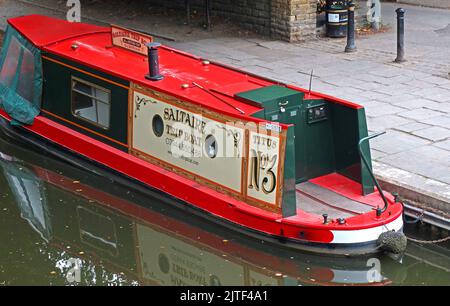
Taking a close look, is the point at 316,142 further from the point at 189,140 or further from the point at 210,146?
the point at 189,140

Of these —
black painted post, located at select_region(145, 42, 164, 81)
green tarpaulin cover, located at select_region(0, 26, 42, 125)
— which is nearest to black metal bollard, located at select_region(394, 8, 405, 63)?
black painted post, located at select_region(145, 42, 164, 81)

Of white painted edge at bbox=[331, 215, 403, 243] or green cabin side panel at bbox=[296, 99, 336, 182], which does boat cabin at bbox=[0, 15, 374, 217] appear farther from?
white painted edge at bbox=[331, 215, 403, 243]

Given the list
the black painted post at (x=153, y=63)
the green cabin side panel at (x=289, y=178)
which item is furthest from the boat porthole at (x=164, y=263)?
the black painted post at (x=153, y=63)

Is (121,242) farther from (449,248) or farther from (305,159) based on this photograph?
(449,248)

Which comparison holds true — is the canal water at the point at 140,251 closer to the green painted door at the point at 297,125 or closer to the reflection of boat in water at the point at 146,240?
the reflection of boat in water at the point at 146,240

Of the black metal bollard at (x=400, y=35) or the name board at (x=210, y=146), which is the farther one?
the black metal bollard at (x=400, y=35)

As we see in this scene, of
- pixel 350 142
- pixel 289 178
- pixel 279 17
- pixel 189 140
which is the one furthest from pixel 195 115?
pixel 279 17

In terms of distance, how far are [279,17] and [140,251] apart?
8.70 meters

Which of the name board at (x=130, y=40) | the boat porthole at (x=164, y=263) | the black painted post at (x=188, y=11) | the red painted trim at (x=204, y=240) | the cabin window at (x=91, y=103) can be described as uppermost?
the name board at (x=130, y=40)

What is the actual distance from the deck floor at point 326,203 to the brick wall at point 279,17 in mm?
7795

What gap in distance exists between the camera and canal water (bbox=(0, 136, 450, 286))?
10.2 meters

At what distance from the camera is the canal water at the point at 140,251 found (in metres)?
10.2

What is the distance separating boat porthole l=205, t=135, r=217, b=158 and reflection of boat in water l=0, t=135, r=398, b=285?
3.00ft

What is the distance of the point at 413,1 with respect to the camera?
71.4ft
